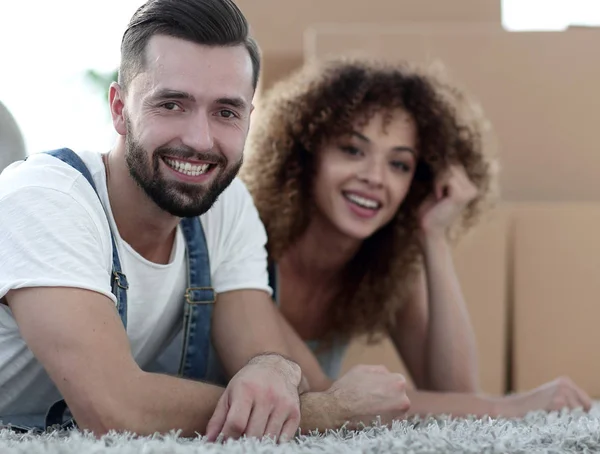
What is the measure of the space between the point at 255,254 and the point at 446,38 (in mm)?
957

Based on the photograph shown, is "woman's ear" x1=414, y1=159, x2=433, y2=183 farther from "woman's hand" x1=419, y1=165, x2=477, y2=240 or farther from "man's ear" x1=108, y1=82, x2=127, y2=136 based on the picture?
"man's ear" x1=108, y1=82, x2=127, y2=136

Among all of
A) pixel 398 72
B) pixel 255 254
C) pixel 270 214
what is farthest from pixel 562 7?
pixel 255 254

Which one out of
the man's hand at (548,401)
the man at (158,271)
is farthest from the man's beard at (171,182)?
the man's hand at (548,401)

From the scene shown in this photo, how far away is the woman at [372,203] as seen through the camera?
1.67 meters

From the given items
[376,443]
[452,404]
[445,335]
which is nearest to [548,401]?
[452,404]

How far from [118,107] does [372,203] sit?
2.08ft

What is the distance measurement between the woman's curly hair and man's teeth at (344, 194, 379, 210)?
12 cm

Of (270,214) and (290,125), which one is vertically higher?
(290,125)

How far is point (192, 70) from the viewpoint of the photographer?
1108 mm

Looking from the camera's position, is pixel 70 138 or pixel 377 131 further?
pixel 70 138

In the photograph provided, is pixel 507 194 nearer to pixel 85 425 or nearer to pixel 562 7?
pixel 562 7

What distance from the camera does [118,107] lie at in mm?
1199

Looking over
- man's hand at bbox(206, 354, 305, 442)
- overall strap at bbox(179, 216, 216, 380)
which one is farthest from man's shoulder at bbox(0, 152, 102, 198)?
man's hand at bbox(206, 354, 305, 442)

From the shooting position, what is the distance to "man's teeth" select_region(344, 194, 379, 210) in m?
1.65
